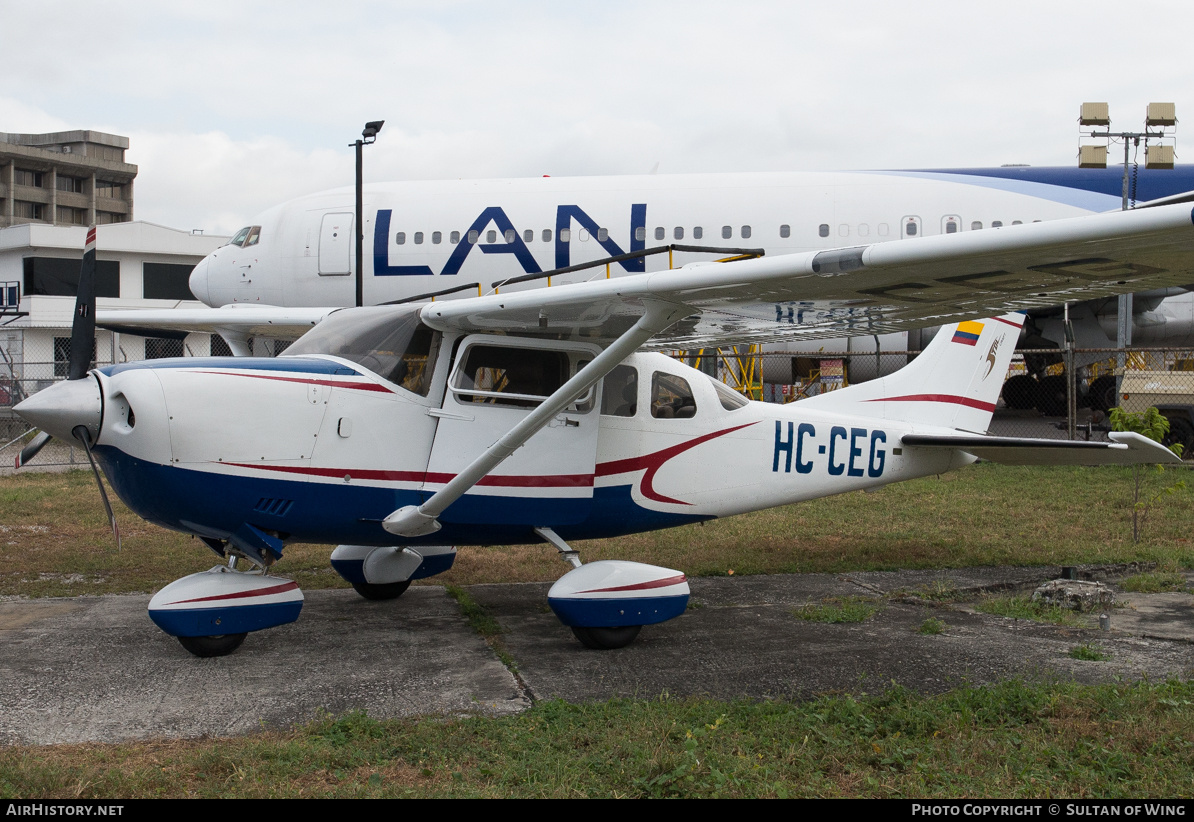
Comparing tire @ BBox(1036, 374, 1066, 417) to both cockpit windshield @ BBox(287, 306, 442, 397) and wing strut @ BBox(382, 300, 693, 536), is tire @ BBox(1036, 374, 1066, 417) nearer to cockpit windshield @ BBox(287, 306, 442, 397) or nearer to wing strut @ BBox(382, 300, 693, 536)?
wing strut @ BBox(382, 300, 693, 536)

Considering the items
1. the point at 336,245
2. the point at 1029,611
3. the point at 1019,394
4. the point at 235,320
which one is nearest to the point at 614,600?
the point at 1029,611

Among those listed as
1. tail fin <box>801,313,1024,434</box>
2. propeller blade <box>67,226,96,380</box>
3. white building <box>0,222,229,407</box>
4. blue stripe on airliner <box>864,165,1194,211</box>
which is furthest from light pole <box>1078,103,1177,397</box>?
white building <box>0,222,229,407</box>

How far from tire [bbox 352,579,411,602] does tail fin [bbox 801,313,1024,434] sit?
11.6 feet

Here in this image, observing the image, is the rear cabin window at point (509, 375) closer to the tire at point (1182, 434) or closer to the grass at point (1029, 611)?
the grass at point (1029, 611)

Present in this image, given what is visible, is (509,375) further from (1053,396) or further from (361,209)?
(1053,396)

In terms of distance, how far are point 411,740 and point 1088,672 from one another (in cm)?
359

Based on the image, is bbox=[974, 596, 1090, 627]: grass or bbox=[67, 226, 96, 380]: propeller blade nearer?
bbox=[67, 226, 96, 380]: propeller blade

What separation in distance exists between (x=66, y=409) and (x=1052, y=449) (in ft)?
22.5

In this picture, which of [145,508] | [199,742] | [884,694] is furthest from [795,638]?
[145,508]

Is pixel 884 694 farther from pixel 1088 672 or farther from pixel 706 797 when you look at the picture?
pixel 706 797

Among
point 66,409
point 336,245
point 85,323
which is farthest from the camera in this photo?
point 336,245

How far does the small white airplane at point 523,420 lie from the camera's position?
198 inches

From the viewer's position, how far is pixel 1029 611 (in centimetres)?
663

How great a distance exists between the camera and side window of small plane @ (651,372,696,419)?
6.89m
